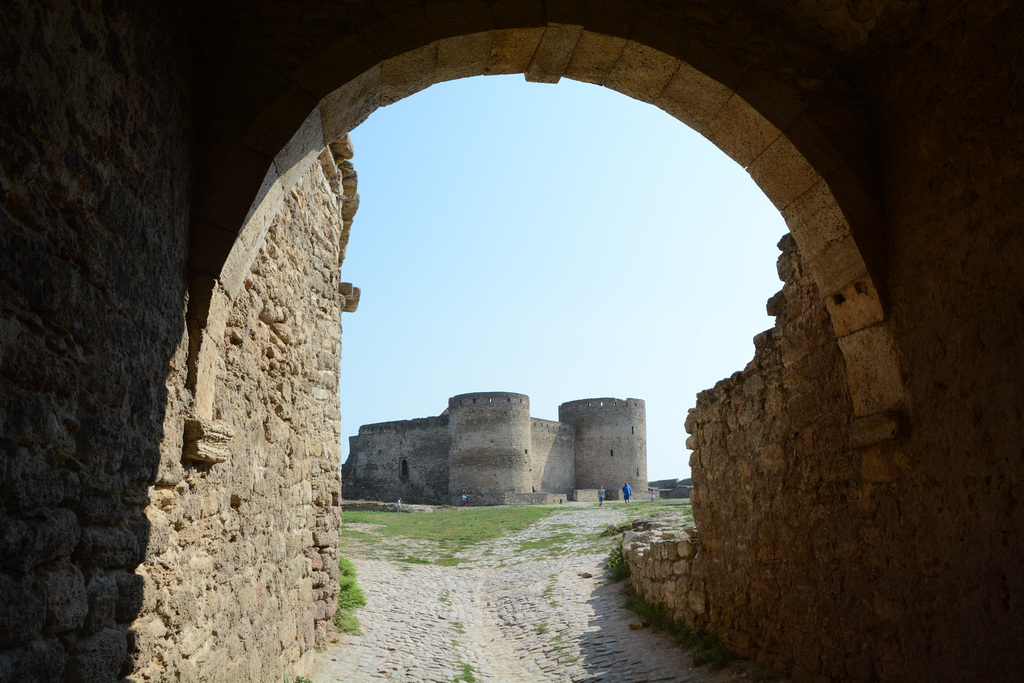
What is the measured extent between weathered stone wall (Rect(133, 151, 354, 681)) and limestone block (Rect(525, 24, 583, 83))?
2.00m

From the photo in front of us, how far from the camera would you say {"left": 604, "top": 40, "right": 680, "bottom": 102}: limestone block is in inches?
148

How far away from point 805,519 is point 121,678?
3545 mm

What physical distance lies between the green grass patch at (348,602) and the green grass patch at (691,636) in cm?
274

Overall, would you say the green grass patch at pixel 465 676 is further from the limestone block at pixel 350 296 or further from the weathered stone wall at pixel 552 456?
the weathered stone wall at pixel 552 456

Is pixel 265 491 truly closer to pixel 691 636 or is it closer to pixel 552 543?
pixel 691 636

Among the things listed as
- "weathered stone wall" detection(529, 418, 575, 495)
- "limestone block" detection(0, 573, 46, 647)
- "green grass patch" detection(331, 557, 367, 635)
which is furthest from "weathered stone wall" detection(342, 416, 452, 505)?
"limestone block" detection(0, 573, 46, 647)

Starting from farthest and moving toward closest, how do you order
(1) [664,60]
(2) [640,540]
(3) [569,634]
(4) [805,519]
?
(2) [640,540], (3) [569,634], (4) [805,519], (1) [664,60]

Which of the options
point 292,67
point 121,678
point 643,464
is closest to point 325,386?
point 292,67

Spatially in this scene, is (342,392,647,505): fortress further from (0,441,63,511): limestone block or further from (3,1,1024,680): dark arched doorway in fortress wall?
(0,441,63,511): limestone block

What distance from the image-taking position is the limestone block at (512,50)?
3680mm

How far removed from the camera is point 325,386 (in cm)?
595

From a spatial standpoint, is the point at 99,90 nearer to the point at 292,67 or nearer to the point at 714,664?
the point at 292,67

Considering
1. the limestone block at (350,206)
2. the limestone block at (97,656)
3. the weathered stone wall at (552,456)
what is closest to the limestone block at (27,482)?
the limestone block at (97,656)

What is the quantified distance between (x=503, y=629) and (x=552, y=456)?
25988 mm
